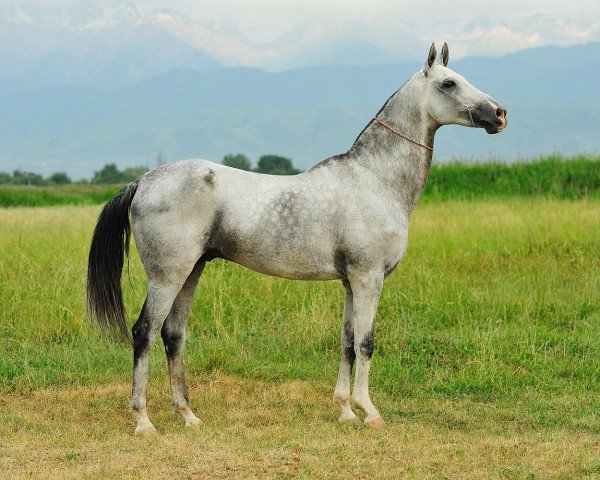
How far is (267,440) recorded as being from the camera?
6.44 m

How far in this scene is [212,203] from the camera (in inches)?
257

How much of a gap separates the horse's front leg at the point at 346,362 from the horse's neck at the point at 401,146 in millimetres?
904

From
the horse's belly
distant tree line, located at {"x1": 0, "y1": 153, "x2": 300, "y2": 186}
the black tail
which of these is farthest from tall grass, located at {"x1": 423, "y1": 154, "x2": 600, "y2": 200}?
distant tree line, located at {"x1": 0, "y1": 153, "x2": 300, "y2": 186}

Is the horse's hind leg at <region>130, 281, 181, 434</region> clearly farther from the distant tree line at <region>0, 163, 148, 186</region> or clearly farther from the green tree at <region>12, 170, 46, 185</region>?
Answer: the green tree at <region>12, 170, 46, 185</region>

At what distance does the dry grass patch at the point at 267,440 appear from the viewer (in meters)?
5.62

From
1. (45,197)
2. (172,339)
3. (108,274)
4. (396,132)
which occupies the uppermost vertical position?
(396,132)

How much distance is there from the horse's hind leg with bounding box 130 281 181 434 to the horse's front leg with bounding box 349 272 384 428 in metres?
1.35

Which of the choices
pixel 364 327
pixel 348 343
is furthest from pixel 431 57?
pixel 348 343

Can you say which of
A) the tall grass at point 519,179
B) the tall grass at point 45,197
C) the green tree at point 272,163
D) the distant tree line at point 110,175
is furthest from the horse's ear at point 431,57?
the green tree at point 272,163

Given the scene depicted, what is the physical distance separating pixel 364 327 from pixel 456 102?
186 cm

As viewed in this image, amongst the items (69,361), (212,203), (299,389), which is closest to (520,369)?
(299,389)

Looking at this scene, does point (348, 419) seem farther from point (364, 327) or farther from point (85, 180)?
point (85, 180)

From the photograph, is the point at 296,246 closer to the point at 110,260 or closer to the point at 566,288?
the point at 110,260

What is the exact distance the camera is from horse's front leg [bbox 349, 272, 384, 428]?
6.61 metres
